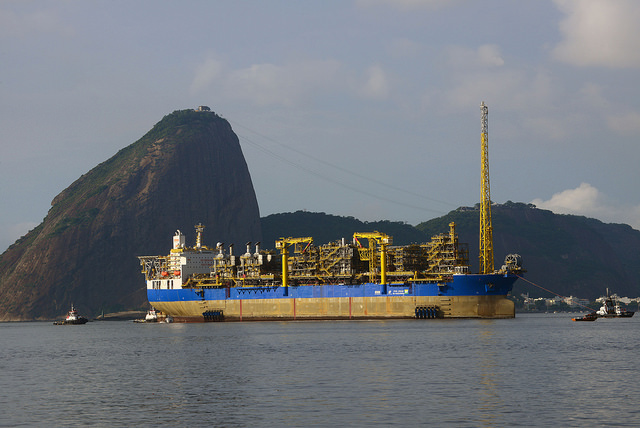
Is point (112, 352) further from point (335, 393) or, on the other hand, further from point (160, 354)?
point (335, 393)

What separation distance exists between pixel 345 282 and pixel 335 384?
84.5m

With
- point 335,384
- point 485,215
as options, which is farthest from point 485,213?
point 335,384

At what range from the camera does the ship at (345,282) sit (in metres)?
118

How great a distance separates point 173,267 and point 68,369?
312 feet

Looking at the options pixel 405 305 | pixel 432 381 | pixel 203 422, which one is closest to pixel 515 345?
pixel 432 381

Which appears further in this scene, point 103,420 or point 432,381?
point 432,381

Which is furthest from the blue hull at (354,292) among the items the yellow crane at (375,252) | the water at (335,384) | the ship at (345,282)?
the water at (335,384)

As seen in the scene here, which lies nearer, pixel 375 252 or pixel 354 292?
pixel 354 292

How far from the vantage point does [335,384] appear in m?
44.2

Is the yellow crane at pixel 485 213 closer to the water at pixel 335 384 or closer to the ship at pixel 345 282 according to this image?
the ship at pixel 345 282

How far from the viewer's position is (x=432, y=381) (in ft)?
147

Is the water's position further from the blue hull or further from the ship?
the ship

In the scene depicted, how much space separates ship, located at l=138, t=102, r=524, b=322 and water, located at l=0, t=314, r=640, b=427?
1643 inches

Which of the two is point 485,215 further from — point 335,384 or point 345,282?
point 335,384
